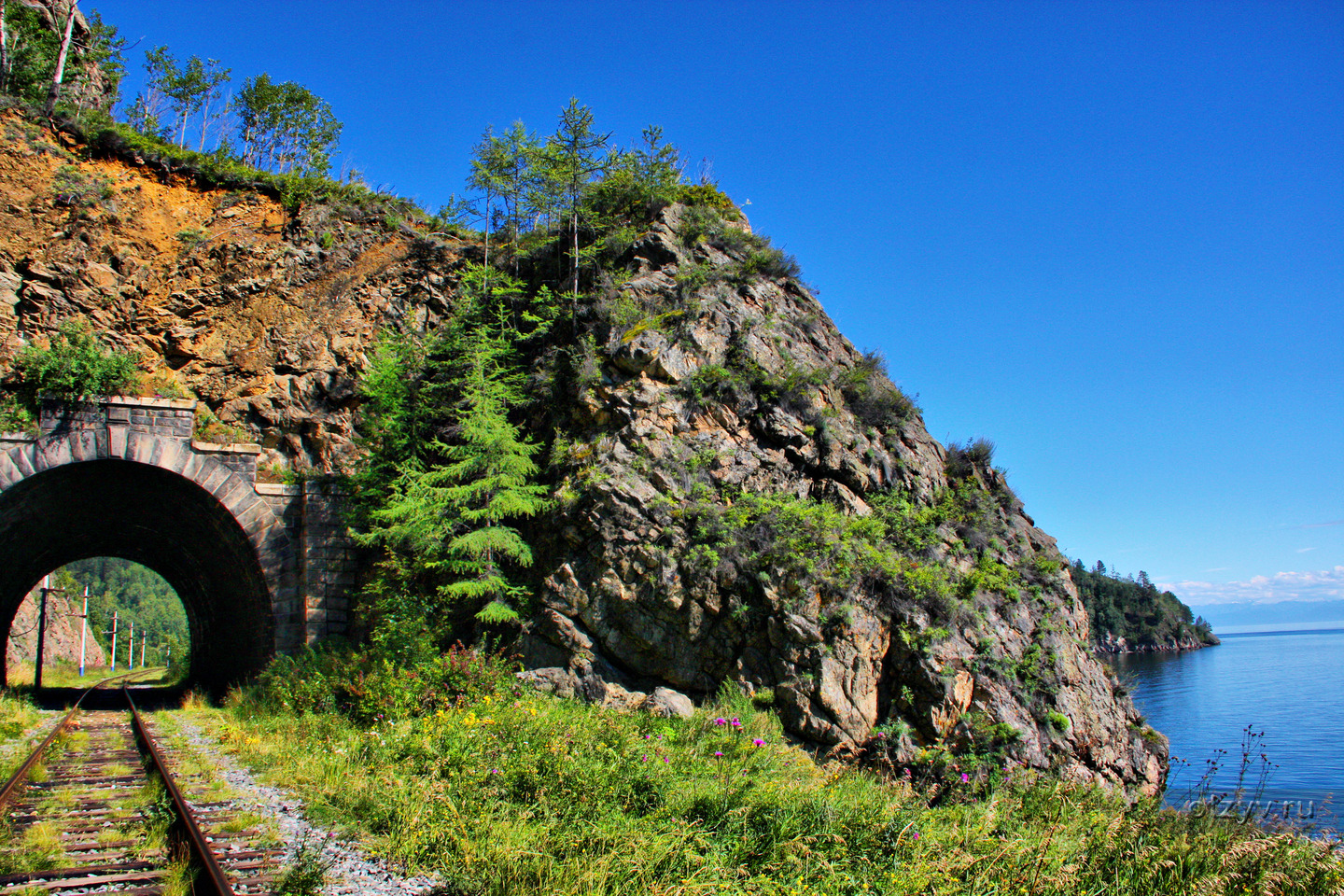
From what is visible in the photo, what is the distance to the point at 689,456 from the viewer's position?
51.0ft

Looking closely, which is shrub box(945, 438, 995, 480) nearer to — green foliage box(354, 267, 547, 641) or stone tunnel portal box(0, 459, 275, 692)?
green foliage box(354, 267, 547, 641)

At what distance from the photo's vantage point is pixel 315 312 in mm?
20797

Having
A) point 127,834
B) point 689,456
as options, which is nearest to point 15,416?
point 127,834

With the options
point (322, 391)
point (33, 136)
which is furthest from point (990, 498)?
point (33, 136)

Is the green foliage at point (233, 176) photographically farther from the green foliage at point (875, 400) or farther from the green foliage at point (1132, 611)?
the green foliage at point (1132, 611)

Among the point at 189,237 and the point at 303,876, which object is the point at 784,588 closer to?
the point at 303,876

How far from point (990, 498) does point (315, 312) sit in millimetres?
18866

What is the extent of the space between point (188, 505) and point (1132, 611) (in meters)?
112

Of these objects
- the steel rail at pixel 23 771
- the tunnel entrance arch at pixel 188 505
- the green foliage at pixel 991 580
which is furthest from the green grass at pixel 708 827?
the tunnel entrance arch at pixel 188 505

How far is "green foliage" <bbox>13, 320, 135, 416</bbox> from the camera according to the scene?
15.5 m

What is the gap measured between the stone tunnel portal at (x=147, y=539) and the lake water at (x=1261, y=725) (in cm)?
2021

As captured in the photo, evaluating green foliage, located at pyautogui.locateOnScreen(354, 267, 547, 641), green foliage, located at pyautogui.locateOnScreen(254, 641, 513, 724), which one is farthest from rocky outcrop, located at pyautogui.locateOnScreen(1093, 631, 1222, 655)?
green foliage, located at pyautogui.locateOnScreen(254, 641, 513, 724)

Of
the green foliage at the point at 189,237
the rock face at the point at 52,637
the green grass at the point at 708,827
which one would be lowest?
the rock face at the point at 52,637

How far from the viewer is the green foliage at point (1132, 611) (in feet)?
297
